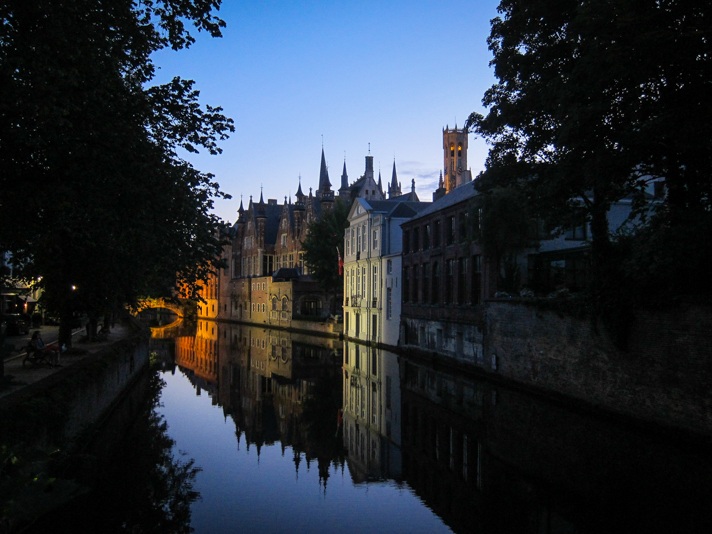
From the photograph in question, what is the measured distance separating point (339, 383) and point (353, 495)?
685 inches

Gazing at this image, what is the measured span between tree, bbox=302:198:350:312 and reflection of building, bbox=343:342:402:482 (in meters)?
28.0

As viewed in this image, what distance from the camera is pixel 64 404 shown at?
44.9 feet

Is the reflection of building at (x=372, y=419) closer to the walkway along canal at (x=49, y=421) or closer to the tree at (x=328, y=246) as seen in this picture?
the walkway along canal at (x=49, y=421)

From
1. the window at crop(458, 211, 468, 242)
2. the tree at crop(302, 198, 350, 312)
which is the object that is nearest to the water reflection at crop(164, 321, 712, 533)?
the window at crop(458, 211, 468, 242)

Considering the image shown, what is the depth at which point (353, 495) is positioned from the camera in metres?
13.3

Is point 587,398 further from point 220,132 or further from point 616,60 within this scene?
point 220,132

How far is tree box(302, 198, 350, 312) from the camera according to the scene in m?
65.6

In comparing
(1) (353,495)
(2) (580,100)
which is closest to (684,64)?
(2) (580,100)

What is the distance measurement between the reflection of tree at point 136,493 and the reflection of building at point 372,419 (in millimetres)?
3897

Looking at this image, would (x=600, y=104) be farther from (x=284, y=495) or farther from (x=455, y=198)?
(x=455, y=198)

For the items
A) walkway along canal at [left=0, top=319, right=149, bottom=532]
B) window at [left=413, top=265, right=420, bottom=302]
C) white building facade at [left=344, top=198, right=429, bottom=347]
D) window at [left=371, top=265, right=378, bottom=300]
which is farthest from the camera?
window at [left=371, top=265, right=378, bottom=300]

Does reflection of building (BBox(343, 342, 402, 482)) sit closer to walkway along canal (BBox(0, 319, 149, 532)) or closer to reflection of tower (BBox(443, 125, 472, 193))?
walkway along canal (BBox(0, 319, 149, 532))

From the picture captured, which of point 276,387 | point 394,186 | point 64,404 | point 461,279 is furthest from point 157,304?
point 394,186

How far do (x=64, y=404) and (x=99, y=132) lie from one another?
5.60 m
